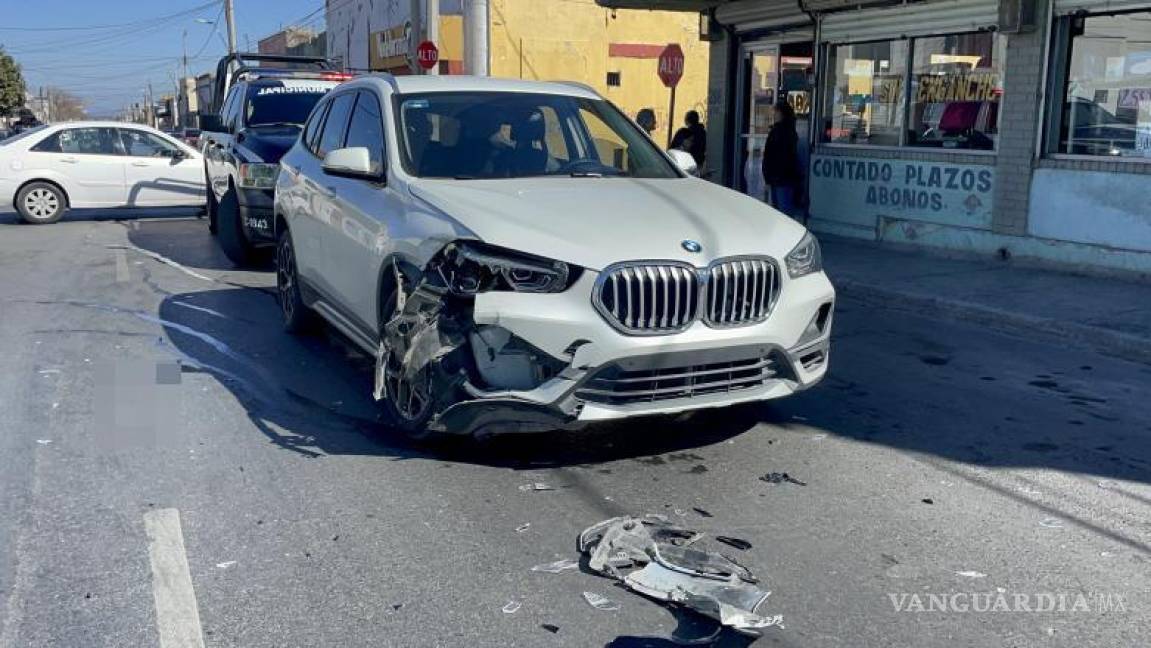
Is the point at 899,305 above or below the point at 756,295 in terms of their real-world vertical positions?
below

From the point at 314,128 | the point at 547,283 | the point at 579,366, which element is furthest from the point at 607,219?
the point at 314,128

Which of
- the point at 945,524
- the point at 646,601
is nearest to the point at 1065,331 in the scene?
the point at 945,524

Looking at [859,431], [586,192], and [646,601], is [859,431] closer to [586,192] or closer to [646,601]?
[586,192]

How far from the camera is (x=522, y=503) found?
459 cm

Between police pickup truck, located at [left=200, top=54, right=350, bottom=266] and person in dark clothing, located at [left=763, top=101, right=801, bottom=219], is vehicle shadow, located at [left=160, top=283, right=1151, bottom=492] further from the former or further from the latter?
person in dark clothing, located at [left=763, top=101, right=801, bottom=219]

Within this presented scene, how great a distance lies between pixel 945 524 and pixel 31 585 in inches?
145

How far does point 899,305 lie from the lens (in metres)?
9.48

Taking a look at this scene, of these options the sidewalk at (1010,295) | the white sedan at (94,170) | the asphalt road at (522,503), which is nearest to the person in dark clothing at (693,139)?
the sidewalk at (1010,295)

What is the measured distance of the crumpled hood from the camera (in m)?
4.65

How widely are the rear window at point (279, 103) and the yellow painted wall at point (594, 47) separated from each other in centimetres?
1538

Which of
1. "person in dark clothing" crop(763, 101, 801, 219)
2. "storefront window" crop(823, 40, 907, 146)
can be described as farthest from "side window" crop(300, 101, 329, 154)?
"storefront window" crop(823, 40, 907, 146)

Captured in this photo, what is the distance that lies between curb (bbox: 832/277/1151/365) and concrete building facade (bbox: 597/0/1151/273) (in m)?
Answer: 2.11

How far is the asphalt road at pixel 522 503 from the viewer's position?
140 inches

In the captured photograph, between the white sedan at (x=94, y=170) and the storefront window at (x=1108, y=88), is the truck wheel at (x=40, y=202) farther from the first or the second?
the storefront window at (x=1108, y=88)
